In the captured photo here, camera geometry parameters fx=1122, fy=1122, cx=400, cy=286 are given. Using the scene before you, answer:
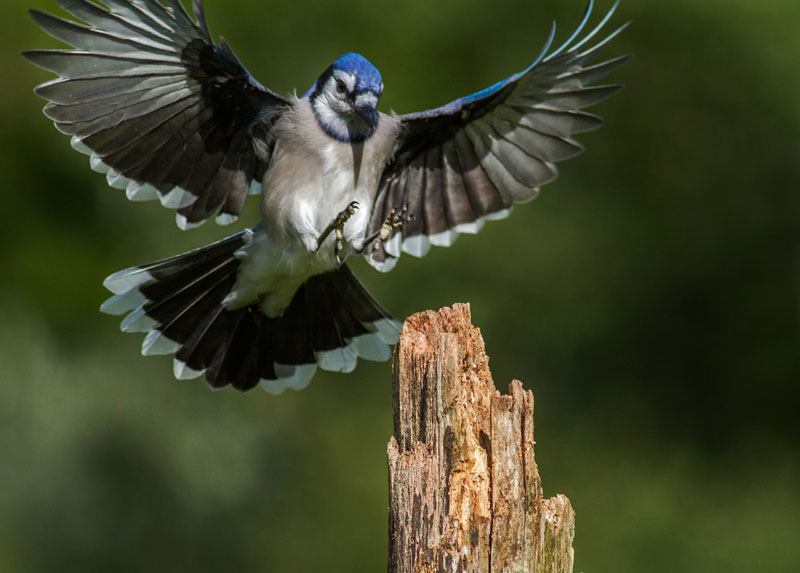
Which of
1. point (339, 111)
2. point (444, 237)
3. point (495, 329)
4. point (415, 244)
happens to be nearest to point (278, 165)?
point (339, 111)

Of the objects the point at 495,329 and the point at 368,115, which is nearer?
the point at 368,115

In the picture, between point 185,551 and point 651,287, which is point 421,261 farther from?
point 185,551

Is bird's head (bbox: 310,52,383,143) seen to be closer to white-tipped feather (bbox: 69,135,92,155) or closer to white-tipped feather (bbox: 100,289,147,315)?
white-tipped feather (bbox: 69,135,92,155)

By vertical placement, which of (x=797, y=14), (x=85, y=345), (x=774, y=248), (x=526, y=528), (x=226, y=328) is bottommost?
(x=526, y=528)

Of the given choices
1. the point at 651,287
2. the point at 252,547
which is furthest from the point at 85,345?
the point at 651,287

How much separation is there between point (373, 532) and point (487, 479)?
4.85 m

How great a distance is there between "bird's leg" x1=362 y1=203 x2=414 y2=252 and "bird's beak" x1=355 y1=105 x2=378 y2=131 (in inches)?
17.5

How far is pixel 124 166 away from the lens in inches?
208

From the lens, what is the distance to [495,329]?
8.97 meters

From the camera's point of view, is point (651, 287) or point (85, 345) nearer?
point (85, 345)

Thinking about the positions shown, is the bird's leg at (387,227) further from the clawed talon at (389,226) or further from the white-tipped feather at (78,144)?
the white-tipped feather at (78,144)

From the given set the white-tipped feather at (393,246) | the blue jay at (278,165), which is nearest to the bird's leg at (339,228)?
the blue jay at (278,165)

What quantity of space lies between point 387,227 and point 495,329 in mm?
3474

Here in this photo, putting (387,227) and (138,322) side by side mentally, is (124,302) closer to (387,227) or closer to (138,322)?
(138,322)
